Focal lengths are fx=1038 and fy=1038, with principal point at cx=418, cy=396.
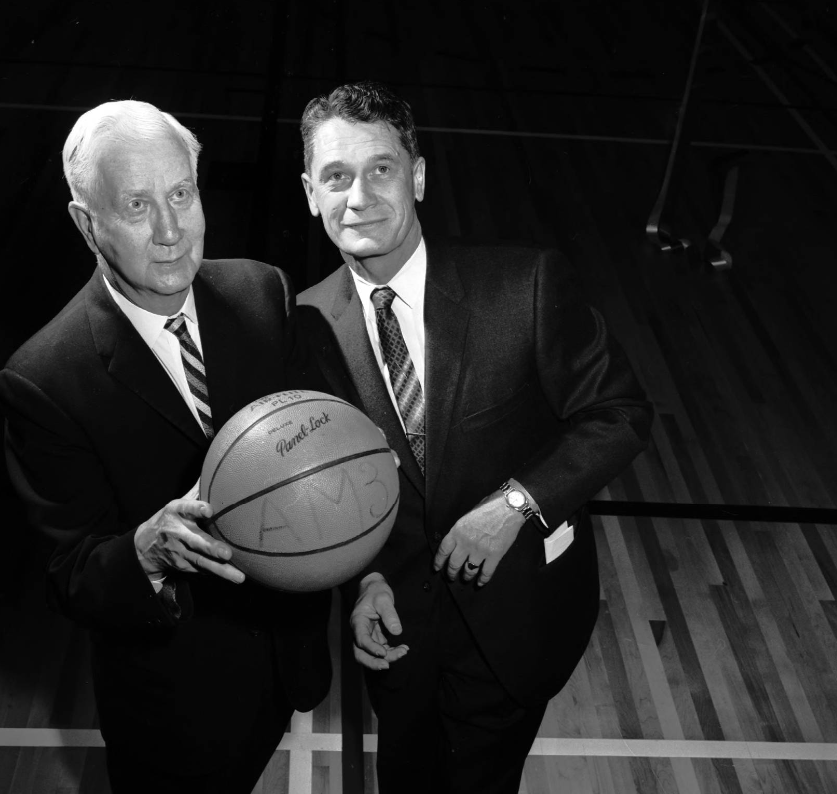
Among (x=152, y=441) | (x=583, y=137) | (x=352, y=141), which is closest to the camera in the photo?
(x=152, y=441)

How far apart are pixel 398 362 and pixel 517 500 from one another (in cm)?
38

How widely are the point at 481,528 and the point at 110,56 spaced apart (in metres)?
5.43

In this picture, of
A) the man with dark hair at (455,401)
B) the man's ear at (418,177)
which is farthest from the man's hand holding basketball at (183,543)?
the man's ear at (418,177)

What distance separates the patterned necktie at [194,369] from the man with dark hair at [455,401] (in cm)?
28

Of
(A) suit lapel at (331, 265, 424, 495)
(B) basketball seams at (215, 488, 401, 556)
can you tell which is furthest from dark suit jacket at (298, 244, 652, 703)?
(B) basketball seams at (215, 488, 401, 556)

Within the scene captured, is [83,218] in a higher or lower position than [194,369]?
higher

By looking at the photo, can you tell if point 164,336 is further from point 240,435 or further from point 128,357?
point 240,435

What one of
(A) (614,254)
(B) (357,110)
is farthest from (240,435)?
(A) (614,254)

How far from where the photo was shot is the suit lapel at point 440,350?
2148 millimetres

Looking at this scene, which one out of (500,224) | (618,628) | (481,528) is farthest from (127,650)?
(500,224)

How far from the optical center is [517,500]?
2154mm

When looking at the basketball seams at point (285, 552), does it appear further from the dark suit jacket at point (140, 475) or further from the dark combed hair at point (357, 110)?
the dark combed hair at point (357, 110)

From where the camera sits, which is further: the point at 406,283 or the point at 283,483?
the point at 406,283

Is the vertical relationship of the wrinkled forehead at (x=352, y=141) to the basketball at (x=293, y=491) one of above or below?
above
